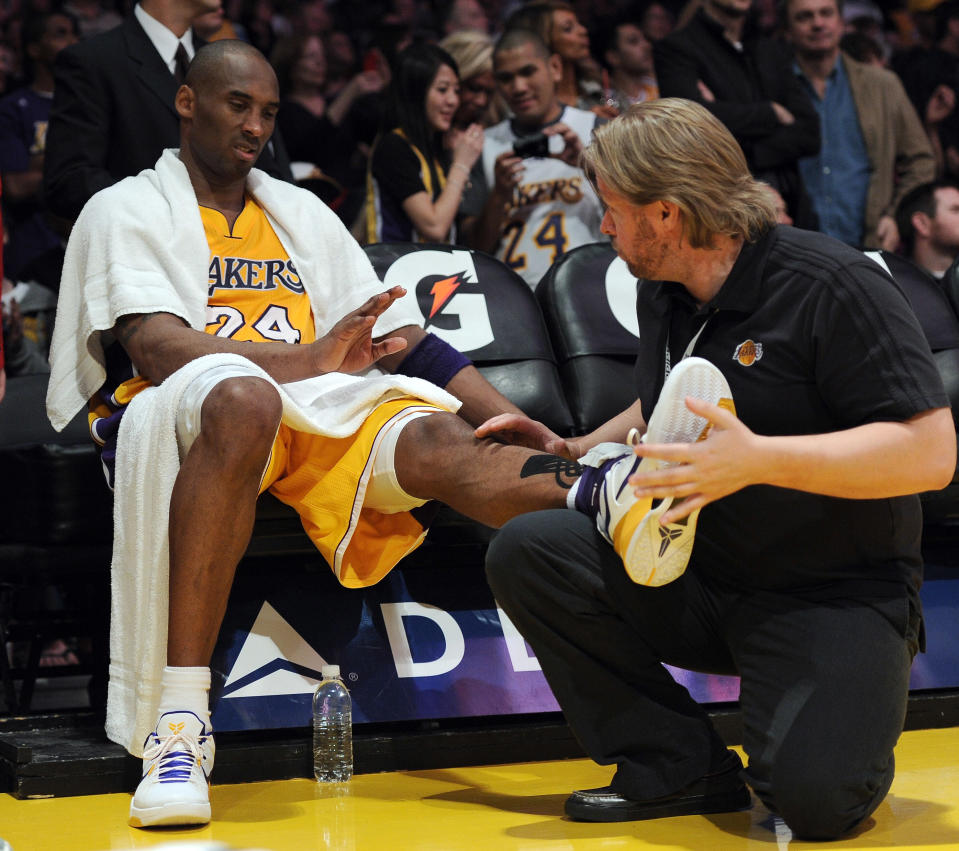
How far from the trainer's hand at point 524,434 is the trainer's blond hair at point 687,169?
1.83 ft

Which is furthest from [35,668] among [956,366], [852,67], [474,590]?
[852,67]

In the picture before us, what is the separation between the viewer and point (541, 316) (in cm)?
378

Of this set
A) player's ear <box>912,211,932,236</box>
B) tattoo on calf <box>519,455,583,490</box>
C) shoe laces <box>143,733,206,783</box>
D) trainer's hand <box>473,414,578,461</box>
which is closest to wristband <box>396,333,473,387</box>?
trainer's hand <box>473,414,578,461</box>

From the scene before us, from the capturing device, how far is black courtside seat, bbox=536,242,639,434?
3643mm

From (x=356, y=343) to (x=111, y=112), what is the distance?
134 centimetres

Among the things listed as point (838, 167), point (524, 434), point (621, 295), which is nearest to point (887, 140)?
point (838, 167)

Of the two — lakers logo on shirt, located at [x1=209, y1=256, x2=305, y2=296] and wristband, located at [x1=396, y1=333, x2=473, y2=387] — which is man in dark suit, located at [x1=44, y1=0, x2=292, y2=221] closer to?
lakers logo on shirt, located at [x1=209, y1=256, x2=305, y2=296]

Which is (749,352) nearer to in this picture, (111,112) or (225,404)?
(225,404)

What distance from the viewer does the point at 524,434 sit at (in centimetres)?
276

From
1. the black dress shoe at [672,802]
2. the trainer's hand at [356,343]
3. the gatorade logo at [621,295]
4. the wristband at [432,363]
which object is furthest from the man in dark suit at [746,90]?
the black dress shoe at [672,802]

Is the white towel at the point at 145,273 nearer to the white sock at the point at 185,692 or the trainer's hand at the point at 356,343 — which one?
the trainer's hand at the point at 356,343

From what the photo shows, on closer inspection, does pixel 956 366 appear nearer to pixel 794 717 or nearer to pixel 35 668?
pixel 794 717

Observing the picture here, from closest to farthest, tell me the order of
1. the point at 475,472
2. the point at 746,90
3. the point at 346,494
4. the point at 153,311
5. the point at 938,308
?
the point at 475,472 < the point at 346,494 < the point at 153,311 < the point at 938,308 < the point at 746,90

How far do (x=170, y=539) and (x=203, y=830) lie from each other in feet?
1.87
